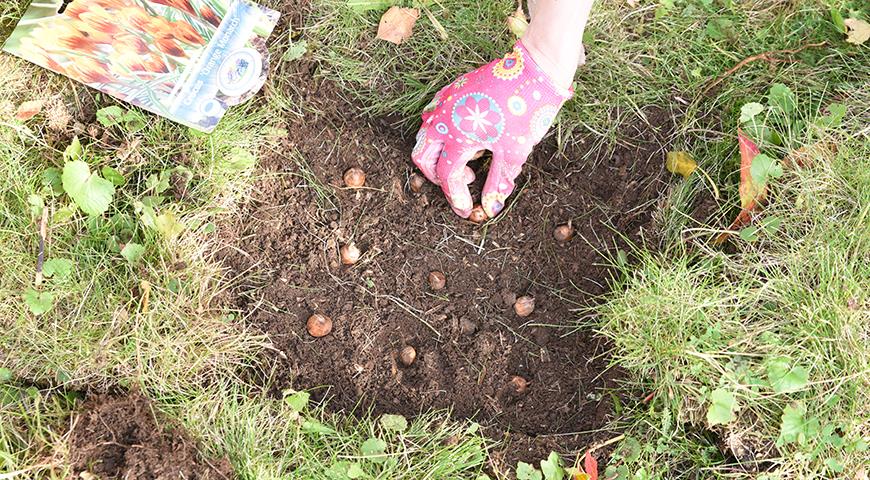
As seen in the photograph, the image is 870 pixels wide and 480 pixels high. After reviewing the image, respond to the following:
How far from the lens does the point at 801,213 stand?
2.14m

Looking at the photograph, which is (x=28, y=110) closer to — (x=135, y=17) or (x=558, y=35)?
(x=135, y=17)

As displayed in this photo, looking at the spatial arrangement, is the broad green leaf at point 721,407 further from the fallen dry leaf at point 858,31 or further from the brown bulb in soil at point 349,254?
the fallen dry leaf at point 858,31

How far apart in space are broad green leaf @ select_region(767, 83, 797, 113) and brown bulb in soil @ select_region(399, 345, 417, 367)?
1.31 m

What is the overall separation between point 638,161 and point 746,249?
0.41 meters

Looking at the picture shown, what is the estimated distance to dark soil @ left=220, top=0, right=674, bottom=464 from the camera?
82.9 inches

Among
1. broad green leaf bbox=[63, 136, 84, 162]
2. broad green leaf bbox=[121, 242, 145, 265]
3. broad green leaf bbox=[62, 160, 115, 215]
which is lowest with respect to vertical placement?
broad green leaf bbox=[121, 242, 145, 265]

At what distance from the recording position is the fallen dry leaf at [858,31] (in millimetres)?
2320

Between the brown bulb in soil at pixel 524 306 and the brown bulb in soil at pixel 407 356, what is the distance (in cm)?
32

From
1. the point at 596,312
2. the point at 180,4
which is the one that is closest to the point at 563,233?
the point at 596,312

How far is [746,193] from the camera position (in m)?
2.16

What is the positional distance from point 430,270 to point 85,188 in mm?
997

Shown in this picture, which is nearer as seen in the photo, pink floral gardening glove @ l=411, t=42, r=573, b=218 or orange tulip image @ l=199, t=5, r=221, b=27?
pink floral gardening glove @ l=411, t=42, r=573, b=218

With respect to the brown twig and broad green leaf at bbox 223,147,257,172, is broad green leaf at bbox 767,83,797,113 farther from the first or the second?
broad green leaf at bbox 223,147,257,172

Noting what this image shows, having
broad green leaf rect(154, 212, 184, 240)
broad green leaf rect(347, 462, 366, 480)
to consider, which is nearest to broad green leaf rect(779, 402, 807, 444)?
broad green leaf rect(347, 462, 366, 480)
